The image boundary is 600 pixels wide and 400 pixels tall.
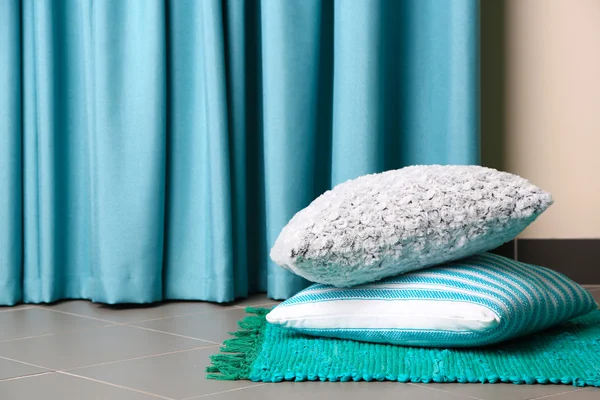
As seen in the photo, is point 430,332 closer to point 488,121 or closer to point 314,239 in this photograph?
point 314,239

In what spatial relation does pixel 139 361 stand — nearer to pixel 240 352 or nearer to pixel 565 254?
pixel 240 352

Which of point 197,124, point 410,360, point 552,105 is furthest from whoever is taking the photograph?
point 552,105

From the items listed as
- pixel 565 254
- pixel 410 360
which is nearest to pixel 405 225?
pixel 410 360

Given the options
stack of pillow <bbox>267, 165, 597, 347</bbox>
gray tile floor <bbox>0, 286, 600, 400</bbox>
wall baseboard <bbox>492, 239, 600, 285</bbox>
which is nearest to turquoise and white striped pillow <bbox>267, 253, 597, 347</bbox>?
stack of pillow <bbox>267, 165, 597, 347</bbox>

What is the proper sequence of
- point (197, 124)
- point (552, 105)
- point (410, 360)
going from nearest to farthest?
point (410, 360), point (197, 124), point (552, 105)

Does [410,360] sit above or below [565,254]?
below

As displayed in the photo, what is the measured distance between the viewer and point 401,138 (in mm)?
1866

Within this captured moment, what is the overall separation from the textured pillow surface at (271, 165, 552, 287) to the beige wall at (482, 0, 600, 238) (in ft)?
2.18

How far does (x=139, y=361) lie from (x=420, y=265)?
0.46 m

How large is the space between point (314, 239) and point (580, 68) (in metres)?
1.03

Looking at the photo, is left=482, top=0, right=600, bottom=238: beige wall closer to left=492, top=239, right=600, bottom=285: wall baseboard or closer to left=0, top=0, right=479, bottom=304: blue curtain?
left=492, top=239, right=600, bottom=285: wall baseboard

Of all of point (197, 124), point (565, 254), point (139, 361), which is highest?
point (197, 124)

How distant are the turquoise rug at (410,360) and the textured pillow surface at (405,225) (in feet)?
0.39

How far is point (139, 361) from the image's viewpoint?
1.24 m
